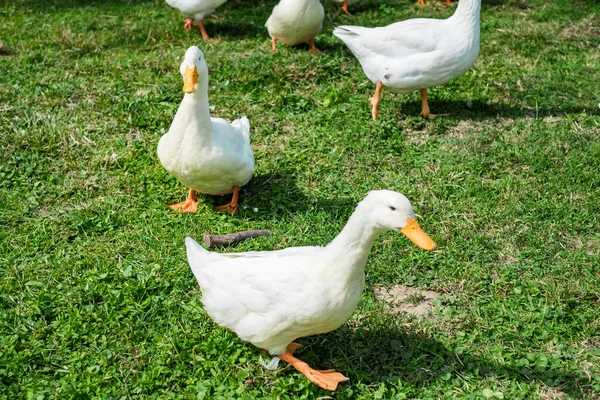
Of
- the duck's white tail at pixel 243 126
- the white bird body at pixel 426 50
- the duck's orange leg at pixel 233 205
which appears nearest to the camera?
the duck's orange leg at pixel 233 205

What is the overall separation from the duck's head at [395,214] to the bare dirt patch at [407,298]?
115 centimetres

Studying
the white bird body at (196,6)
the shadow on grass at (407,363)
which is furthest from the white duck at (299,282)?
the white bird body at (196,6)

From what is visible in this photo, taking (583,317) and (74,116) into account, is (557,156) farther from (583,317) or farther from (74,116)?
(74,116)

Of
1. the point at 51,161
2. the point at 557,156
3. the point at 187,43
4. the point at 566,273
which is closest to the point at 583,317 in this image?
the point at 566,273

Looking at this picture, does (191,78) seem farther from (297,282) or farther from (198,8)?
(198,8)

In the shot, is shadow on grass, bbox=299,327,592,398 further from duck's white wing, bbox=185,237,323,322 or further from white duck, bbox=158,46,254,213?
white duck, bbox=158,46,254,213

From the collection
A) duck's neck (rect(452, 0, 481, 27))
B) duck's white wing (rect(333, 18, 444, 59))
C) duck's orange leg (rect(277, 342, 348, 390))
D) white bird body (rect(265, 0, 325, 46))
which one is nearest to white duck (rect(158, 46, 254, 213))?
duck's orange leg (rect(277, 342, 348, 390))

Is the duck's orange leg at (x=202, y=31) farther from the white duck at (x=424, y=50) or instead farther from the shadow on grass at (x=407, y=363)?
the shadow on grass at (x=407, y=363)

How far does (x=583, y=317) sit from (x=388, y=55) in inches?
131

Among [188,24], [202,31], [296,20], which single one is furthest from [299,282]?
[188,24]

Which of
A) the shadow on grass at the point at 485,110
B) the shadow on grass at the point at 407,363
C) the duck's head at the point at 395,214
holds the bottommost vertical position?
the shadow on grass at the point at 407,363

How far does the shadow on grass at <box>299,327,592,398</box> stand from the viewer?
390 cm

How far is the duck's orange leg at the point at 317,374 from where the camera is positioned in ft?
12.3

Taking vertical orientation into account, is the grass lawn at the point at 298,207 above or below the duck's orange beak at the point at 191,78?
below
